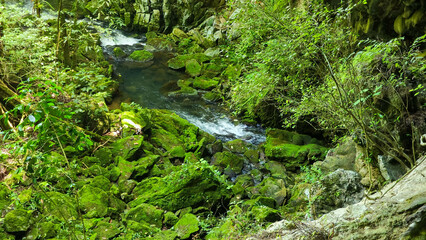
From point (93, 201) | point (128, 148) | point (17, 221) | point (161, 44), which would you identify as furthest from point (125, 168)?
point (161, 44)

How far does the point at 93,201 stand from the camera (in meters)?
5.23

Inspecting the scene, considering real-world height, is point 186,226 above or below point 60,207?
below

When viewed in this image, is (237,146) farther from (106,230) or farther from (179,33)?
(179,33)

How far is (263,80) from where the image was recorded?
302 inches

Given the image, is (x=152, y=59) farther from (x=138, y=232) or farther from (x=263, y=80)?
(x=138, y=232)

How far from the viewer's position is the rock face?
7.63 feet

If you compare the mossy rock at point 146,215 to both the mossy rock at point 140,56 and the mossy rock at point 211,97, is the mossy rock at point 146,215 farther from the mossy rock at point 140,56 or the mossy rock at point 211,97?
the mossy rock at point 140,56

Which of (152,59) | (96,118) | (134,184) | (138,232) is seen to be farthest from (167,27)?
(138,232)

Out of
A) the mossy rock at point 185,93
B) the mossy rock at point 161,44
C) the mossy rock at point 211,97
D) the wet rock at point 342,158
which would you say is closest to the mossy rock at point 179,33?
the mossy rock at point 161,44

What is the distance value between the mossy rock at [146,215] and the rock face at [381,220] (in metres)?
2.56

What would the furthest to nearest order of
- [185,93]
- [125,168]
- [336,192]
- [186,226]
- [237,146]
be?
[185,93] → [237,146] → [125,168] → [186,226] → [336,192]

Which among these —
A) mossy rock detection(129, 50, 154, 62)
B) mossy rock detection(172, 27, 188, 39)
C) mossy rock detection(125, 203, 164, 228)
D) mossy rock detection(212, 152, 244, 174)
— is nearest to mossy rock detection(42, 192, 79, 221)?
mossy rock detection(125, 203, 164, 228)

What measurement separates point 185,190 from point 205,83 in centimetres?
941

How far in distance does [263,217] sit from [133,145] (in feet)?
14.2
